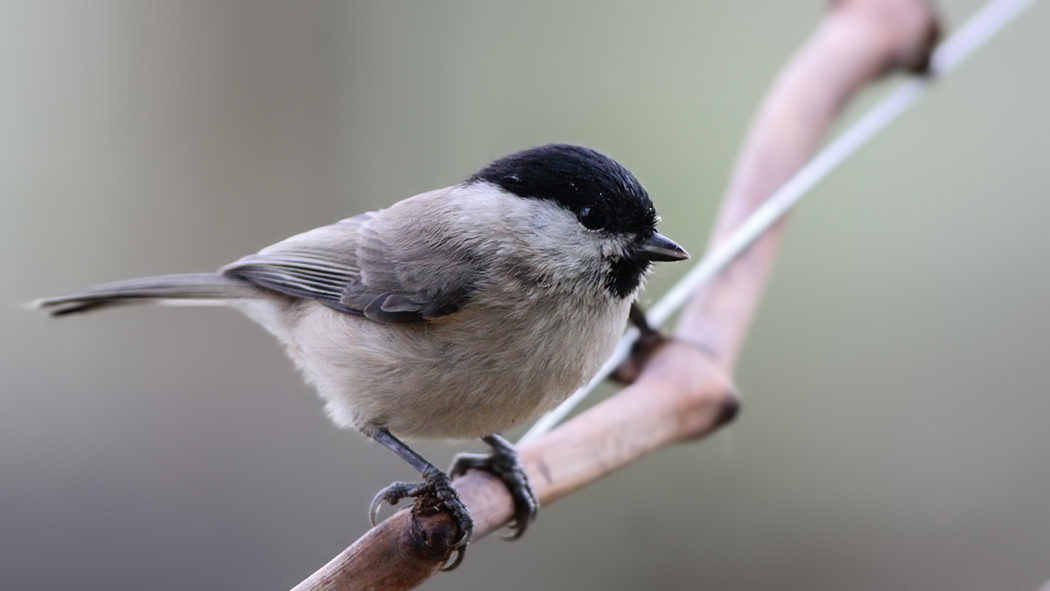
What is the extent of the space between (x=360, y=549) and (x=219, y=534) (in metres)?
1.52

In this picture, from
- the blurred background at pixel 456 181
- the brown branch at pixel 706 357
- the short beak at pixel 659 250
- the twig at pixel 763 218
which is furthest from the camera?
the blurred background at pixel 456 181

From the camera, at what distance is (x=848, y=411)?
111 inches

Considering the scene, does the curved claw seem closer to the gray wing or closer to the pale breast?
the pale breast

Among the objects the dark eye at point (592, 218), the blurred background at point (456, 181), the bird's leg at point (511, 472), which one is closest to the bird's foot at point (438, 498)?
the bird's leg at point (511, 472)

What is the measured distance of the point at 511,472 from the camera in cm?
146

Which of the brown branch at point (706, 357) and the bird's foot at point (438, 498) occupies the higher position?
the brown branch at point (706, 357)

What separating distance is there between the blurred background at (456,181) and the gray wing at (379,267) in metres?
0.86

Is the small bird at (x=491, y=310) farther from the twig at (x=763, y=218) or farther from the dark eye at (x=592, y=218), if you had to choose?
the twig at (x=763, y=218)

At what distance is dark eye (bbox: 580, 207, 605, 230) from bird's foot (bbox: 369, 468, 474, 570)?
0.39m

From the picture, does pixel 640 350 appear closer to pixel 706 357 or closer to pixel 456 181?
pixel 706 357

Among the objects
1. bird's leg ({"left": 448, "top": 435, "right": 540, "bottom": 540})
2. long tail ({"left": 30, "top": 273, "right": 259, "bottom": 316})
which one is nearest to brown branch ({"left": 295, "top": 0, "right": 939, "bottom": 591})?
bird's leg ({"left": 448, "top": 435, "right": 540, "bottom": 540})

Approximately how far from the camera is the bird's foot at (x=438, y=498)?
4.09 feet

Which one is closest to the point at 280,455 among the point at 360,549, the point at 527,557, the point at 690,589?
the point at 527,557

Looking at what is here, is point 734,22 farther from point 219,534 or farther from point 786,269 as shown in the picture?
point 219,534
